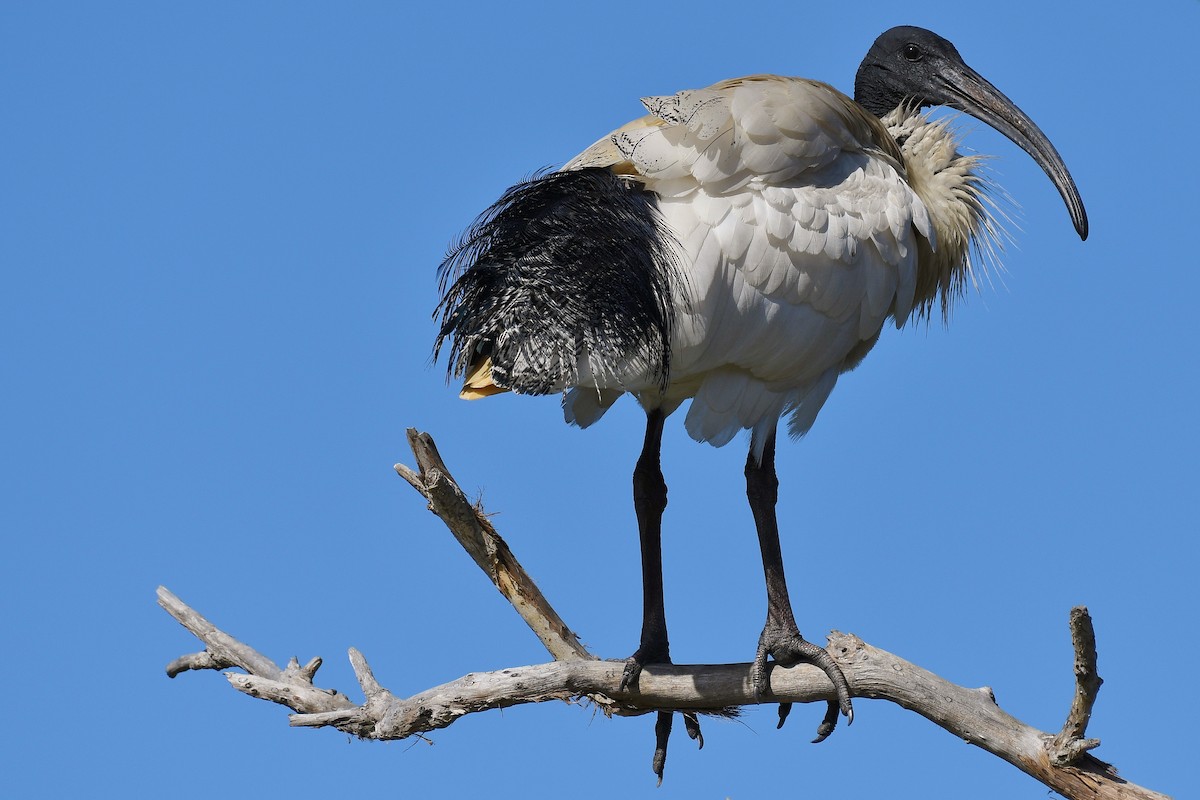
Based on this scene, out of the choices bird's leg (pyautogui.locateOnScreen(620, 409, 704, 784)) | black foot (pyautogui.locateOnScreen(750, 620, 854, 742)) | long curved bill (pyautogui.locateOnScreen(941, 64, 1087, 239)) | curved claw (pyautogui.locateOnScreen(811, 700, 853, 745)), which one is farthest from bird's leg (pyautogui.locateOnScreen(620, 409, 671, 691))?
long curved bill (pyautogui.locateOnScreen(941, 64, 1087, 239))

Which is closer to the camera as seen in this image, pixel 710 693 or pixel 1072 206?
pixel 710 693

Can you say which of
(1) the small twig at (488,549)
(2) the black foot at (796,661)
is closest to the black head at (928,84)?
(2) the black foot at (796,661)

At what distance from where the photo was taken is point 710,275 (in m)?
5.64

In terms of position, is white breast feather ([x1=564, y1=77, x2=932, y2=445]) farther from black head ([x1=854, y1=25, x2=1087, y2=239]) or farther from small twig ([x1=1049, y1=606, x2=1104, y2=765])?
small twig ([x1=1049, y1=606, x2=1104, y2=765])

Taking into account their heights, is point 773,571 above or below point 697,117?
below

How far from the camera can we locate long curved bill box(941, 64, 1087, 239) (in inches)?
271

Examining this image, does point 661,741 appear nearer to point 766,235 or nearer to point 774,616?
point 774,616

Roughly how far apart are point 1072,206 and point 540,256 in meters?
2.63

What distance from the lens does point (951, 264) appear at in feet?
22.1

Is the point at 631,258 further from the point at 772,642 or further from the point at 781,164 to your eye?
the point at 772,642

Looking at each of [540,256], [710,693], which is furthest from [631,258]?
[710,693]

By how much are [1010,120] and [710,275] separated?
225 centimetres

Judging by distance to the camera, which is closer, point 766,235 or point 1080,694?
point 1080,694

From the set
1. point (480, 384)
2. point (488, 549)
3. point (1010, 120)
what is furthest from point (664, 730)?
point (1010, 120)
